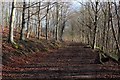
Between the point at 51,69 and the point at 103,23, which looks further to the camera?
the point at 103,23

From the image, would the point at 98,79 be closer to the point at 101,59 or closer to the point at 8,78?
the point at 8,78

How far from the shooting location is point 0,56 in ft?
58.3

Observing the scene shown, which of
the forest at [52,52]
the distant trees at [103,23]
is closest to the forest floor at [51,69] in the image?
the forest at [52,52]

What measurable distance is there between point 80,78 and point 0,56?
305 inches

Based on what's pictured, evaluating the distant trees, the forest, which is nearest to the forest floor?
the forest

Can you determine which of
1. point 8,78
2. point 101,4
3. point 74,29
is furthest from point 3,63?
point 74,29

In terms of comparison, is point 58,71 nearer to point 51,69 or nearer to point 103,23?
point 51,69

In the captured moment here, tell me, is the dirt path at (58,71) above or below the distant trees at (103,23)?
below

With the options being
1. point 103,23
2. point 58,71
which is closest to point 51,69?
point 58,71

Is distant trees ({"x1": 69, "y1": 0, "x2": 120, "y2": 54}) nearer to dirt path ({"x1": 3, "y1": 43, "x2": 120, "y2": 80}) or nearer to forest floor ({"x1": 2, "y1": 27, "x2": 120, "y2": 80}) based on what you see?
forest floor ({"x1": 2, "y1": 27, "x2": 120, "y2": 80})

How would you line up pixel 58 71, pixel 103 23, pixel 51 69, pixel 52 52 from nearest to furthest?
pixel 58 71, pixel 51 69, pixel 52 52, pixel 103 23

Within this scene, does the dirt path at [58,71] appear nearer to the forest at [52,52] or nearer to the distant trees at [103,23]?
the forest at [52,52]

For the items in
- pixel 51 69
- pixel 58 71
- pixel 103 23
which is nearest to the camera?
pixel 58 71

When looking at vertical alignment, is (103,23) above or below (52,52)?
above
